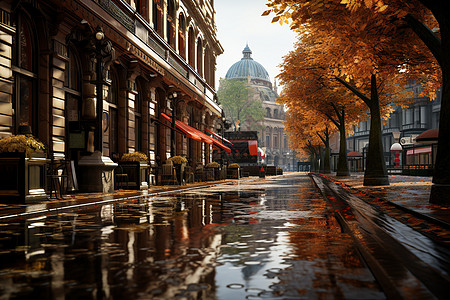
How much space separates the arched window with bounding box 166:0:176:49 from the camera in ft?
89.3

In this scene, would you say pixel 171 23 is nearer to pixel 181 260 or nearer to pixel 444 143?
pixel 444 143

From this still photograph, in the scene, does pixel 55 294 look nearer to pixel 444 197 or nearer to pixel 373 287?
pixel 373 287

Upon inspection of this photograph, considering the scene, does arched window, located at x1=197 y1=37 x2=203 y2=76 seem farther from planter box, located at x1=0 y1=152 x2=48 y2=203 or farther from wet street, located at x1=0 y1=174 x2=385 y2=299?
wet street, located at x1=0 y1=174 x2=385 y2=299

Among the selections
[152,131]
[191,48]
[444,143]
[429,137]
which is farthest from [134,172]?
[429,137]

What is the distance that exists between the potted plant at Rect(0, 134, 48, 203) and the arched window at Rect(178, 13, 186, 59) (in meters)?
20.2

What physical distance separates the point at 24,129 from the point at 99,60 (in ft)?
14.7

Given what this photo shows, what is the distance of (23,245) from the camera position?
537cm

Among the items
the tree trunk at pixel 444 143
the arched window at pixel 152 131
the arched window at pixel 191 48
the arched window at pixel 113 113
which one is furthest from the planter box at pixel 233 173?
the tree trunk at pixel 444 143

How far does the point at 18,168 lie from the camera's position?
34.8 feet

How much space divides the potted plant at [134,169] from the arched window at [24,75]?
4.65 m

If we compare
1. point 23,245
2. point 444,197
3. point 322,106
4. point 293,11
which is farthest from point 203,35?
point 23,245

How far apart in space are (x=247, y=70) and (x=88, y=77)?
12853 centimetres

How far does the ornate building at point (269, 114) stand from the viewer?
140 meters

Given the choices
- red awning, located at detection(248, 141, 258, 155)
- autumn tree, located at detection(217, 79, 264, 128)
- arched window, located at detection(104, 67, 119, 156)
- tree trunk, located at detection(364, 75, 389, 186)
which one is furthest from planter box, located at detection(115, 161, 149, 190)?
autumn tree, located at detection(217, 79, 264, 128)
